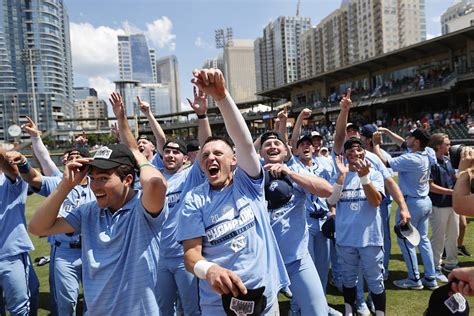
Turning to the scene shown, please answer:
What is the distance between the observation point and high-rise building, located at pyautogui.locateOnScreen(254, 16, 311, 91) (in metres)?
119

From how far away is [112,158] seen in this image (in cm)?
260

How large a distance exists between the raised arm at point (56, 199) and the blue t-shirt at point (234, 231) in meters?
0.74

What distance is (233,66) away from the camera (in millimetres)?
153125

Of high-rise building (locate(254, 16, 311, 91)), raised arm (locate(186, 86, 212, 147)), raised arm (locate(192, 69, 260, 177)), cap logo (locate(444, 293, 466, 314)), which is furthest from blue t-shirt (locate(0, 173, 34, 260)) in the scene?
high-rise building (locate(254, 16, 311, 91))

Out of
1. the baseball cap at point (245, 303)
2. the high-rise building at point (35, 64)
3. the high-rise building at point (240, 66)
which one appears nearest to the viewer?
the baseball cap at point (245, 303)

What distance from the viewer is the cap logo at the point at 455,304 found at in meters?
1.98

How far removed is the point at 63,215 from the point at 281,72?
122 m

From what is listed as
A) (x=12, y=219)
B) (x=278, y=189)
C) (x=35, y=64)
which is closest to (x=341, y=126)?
(x=278, y=189)

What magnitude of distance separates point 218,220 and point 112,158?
81cm

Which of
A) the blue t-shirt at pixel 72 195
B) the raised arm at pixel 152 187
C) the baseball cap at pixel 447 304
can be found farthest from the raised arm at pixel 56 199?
the baseball cap at pixel 447 304

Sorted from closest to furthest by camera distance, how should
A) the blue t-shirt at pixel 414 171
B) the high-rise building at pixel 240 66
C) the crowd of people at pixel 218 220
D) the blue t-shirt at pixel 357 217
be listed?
1. the crowd of people at pixel 218 220
2. the blue t-shirt at pixel 357 217
3. the blue t-shirt at pixel 414 171
4. the high-rise building at pixel 240 66

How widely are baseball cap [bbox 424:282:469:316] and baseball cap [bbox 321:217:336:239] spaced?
2.94 metres

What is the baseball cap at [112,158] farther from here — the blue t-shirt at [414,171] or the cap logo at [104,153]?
the blue t-shirt at [414,171]

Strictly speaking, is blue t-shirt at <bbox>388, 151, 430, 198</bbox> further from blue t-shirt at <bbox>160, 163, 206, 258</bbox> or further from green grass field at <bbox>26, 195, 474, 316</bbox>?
blue t-shirt at <bbox>160, 163, 206, 258</bbox>
